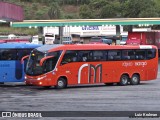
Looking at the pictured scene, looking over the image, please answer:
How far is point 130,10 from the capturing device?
328 feet

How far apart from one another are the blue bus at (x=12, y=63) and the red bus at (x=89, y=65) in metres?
1.67

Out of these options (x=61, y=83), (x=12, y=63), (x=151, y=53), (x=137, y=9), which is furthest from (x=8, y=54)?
(x=137, y=9)

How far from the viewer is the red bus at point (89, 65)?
28281mm

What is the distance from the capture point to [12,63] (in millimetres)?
30031

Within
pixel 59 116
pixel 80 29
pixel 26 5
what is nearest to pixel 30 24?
pixel 80 29

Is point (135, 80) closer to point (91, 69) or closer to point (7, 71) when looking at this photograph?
point (91, 69)

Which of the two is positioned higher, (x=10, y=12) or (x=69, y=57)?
(x=10, y=12)

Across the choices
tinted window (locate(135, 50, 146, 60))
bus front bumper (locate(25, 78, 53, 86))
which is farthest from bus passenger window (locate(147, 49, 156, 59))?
bus front bumper (locate(25, 78, 53, 86))

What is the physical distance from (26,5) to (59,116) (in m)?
127

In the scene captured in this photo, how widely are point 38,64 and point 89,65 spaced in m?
3.34

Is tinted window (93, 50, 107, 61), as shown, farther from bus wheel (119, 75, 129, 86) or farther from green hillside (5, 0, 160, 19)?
green hillside (5, 0, 160, 19)

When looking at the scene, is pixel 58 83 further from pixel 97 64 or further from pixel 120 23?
A: pixel 120 23

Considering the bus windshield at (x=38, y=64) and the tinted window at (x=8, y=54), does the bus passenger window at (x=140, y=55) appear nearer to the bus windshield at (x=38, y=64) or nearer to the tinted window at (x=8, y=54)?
the bus windshield at (x=38, y=64)

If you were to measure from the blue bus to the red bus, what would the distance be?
1.67 meters
